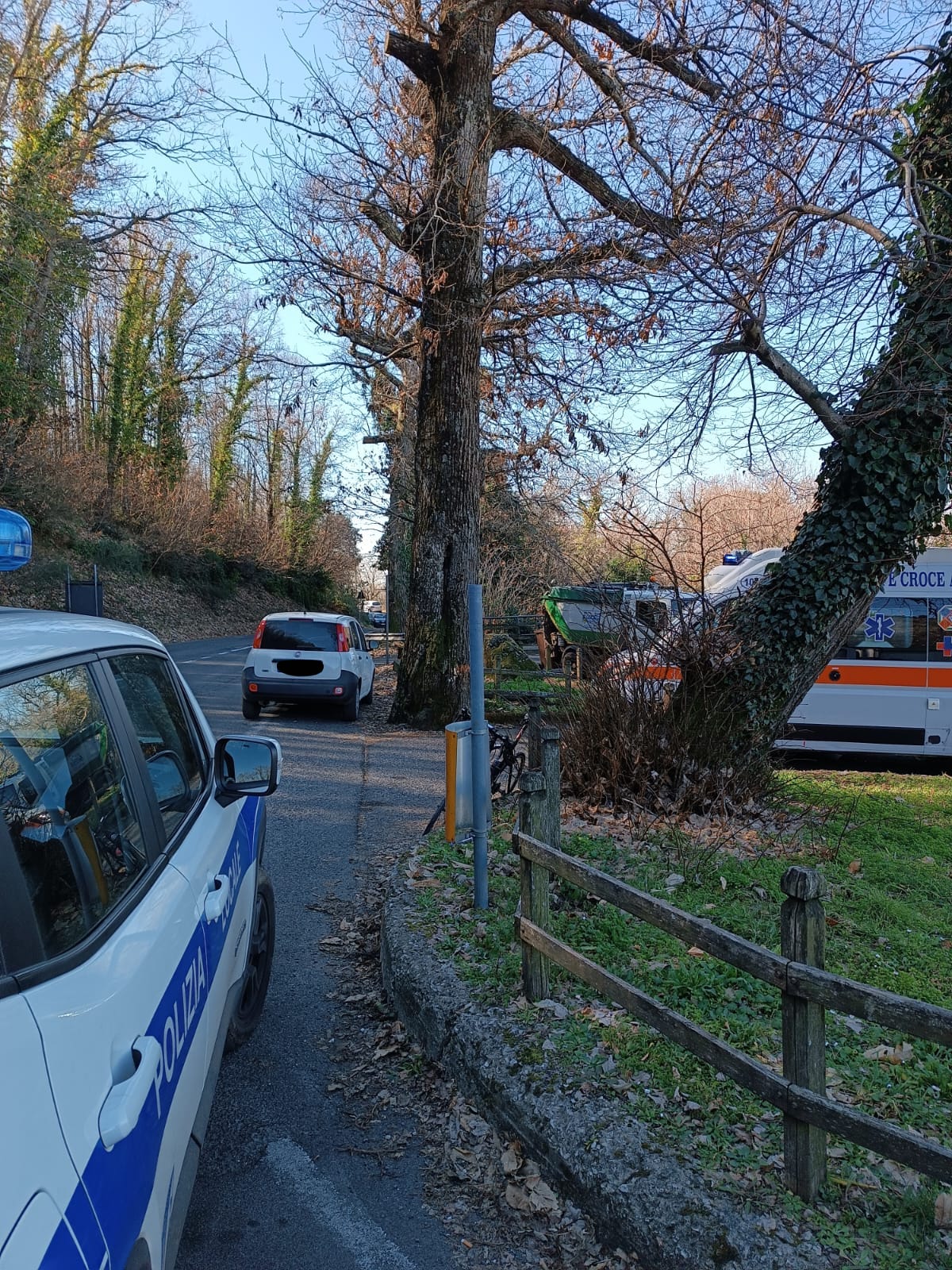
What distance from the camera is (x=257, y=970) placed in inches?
163

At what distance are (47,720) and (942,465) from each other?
6829mm

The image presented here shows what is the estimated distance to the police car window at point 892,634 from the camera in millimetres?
10945

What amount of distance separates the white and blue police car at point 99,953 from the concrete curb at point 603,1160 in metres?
1.10

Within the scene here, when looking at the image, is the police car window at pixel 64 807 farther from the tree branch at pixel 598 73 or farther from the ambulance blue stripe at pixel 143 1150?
the tree branch at pixel 598 73

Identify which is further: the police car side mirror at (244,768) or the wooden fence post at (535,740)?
the wooden fence post at (535,740)

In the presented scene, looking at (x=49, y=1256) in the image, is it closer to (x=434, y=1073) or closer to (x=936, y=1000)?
(x=434, y=1073)

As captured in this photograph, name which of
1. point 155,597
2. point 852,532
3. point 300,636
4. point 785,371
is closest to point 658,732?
point 852,532

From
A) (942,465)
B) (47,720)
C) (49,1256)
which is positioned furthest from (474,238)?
(49,1256)

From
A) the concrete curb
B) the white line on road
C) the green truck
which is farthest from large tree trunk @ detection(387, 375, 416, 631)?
the white line on road

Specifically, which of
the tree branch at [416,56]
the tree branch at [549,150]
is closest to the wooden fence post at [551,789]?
the tree branch at [549,150]

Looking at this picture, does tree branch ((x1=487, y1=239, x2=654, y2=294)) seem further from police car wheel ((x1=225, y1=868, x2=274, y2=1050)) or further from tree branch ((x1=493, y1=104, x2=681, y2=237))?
police car wheel ((x1=225, y1=868, x2=274, y2=1050))

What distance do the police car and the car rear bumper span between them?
34.4 feet

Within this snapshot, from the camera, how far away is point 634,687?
694cm

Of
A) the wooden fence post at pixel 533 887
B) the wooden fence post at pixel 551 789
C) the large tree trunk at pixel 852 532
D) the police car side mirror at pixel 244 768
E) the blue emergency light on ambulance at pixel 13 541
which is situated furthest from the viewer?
the large tree trunk at pixel 852 532
